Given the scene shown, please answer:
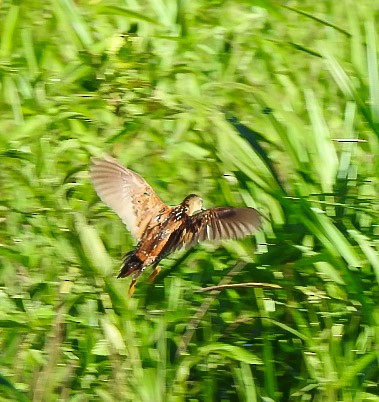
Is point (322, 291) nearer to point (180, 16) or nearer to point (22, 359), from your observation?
point (22, 359)

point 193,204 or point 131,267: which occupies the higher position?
point 193,204

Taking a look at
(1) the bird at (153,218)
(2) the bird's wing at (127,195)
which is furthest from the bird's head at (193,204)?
(2) the bird's wing at (127,195)

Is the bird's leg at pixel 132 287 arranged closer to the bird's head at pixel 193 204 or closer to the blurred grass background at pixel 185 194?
the blurred grass background at pixel 185 194

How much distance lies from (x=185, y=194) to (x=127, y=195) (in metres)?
0.31

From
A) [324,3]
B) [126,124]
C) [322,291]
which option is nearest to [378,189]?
[322,291]

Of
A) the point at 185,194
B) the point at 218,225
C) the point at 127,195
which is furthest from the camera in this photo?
the point at 185,194

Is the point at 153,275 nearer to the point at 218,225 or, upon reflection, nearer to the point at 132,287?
the point at 132,287

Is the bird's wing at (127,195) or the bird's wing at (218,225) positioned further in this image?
the bird's wing at (127,195)

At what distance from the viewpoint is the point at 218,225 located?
273 centimetres

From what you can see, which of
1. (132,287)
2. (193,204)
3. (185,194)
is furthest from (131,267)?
(185,194)

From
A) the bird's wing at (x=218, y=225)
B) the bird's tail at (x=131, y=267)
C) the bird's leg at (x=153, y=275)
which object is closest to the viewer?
the bird's wing at (x=218, y=225)

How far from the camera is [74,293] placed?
2.89 meters

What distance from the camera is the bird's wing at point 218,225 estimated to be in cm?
268

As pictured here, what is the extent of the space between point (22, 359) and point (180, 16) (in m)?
1.22
